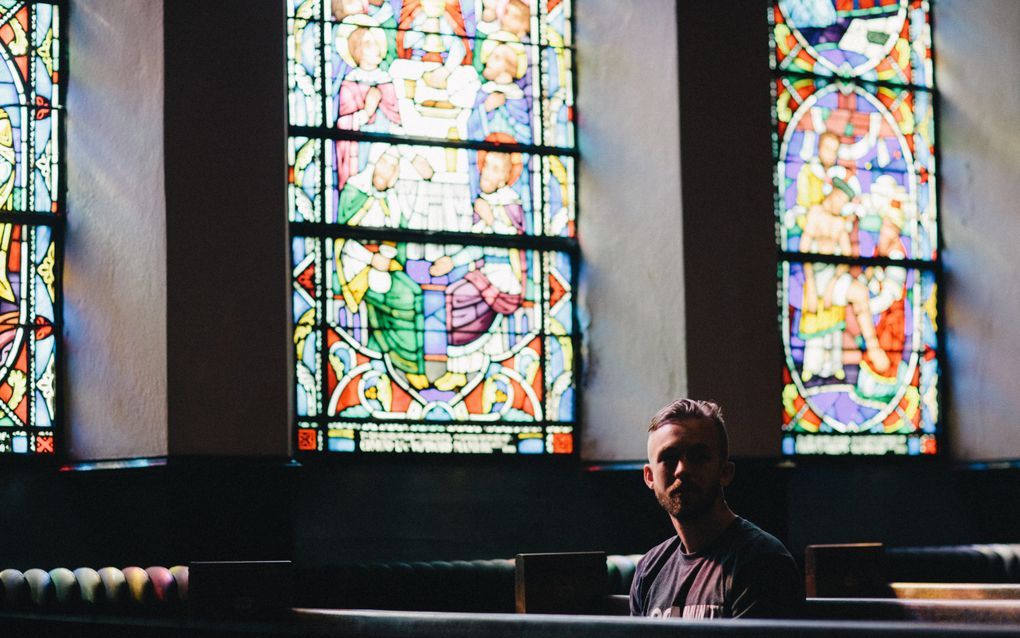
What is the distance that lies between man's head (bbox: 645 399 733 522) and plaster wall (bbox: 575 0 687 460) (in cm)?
301

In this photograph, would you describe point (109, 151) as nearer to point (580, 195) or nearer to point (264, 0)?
point (264, 0)

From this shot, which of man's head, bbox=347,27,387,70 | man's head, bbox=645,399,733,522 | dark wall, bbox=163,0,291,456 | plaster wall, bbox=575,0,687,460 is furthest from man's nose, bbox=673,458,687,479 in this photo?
man's head, bbox=347,27,387,70

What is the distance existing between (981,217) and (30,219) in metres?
4.19

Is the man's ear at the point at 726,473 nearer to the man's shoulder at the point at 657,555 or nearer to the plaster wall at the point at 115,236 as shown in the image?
the man's shoulder at the point at 657,555

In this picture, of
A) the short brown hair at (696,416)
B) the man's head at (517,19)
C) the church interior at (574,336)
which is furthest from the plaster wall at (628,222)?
the short brown hair at (696,416)

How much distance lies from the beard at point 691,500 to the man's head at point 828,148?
4170 mm

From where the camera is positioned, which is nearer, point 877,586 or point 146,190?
point 877,586

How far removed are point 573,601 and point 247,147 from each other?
7.59ft

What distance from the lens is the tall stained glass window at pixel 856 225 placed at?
22.4ft

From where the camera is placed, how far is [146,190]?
5.49 m

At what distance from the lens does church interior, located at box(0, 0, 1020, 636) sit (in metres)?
5.41

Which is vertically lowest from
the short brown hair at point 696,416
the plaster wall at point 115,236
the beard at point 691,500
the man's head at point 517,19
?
the beard at point 691,500

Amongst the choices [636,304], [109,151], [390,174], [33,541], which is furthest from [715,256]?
[33,541]

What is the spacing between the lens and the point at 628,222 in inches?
252
